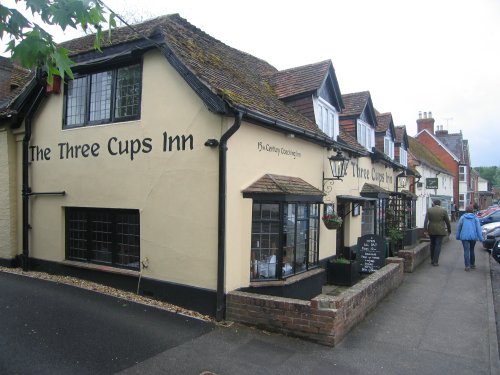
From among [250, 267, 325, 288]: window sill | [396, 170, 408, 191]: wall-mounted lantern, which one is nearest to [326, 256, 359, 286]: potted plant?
[250, 267, 325, 288]: window sill

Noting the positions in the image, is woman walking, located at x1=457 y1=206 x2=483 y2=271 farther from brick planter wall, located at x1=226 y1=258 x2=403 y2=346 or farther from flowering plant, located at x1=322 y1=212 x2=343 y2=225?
brick planter wall, located at x1=226 y1=258 x2=403 y2=346

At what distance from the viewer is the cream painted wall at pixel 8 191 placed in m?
10.2

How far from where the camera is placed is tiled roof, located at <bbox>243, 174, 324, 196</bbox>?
7391mm

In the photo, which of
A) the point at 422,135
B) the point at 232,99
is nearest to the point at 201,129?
the point at 232,99

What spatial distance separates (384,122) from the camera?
16969mm

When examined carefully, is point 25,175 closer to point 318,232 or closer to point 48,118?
point 48,118

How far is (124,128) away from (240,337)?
16.0 feet

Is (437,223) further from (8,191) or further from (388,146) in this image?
(8,191)

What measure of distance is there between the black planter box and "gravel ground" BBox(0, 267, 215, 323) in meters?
5.24

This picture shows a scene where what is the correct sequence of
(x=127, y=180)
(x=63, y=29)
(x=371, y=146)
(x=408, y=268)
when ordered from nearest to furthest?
(x=63, y=29) < (x=127, y=180) < (x=408, y=268) < (x=371, y=146)

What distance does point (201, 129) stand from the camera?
7176 millimetres

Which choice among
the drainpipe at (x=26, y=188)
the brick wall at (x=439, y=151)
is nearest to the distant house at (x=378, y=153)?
the drainpipe at (x=26, y=188)

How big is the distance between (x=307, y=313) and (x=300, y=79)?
7.19 meters

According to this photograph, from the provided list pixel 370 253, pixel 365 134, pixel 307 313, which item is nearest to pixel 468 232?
pixel 370 253
